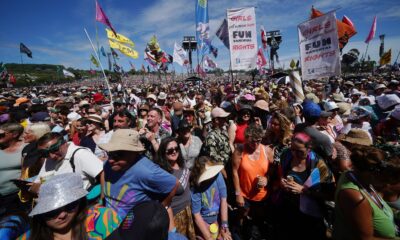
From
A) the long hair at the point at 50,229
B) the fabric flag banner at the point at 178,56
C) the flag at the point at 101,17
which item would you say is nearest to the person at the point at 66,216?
the long hair at the point at 50,229

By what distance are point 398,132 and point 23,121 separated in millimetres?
8635

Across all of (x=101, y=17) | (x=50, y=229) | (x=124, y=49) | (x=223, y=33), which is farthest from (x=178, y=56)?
(x=50, y=229)

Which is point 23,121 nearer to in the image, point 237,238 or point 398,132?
point 237,238

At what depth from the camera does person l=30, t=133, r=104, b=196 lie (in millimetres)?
2631

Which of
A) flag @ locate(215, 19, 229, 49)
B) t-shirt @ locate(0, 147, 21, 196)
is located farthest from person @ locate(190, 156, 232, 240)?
flag @ locate(215, 19, 229, 49)

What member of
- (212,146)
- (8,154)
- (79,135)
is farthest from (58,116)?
(212,146)

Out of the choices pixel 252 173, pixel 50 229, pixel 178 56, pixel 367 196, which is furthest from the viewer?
pixel 178 56

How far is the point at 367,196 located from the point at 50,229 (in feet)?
7.83

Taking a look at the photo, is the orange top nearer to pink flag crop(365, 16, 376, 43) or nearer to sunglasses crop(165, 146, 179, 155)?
sunglasses crop(165, 146, 179, 155)

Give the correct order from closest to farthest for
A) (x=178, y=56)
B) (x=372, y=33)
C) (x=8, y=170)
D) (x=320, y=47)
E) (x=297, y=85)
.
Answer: (x=8, y=170)
(x=320, y=47)
(x=297, y=85)
(x=372, y=33)
(x=178, y=56)

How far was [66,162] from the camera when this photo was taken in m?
2.69

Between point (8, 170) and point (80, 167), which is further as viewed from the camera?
point (8, 170)

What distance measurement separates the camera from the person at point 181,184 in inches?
99.7

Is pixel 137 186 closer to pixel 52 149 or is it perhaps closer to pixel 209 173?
pixel 209 173
